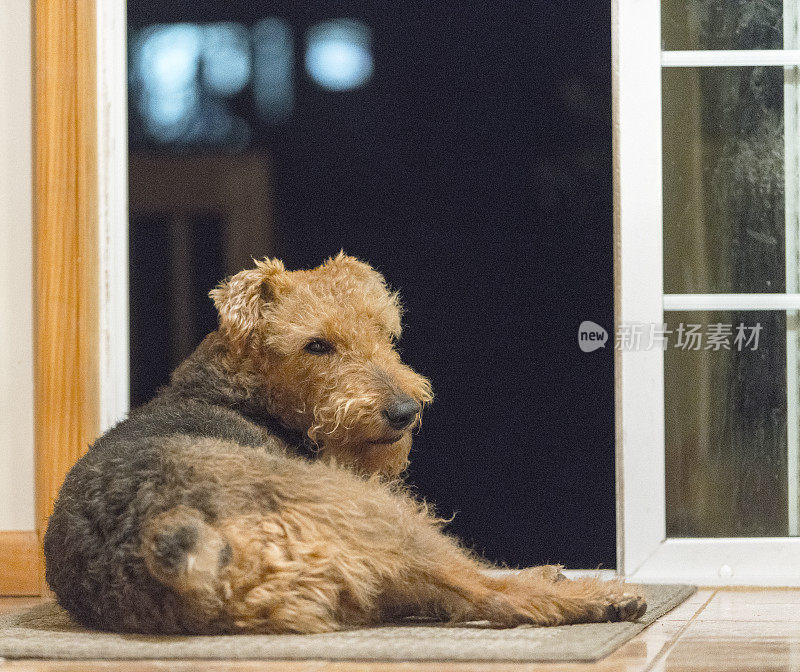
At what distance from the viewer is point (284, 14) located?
310cm

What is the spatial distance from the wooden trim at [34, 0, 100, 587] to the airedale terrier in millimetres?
725

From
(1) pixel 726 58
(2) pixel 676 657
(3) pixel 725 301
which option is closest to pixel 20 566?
(2) pixel 676 657

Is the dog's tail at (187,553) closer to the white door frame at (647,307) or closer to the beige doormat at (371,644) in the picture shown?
the beige doormat at (371,644)

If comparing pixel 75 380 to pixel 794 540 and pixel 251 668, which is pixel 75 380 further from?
pixel 794 540

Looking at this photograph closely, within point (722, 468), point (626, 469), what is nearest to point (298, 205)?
point (626, 469)

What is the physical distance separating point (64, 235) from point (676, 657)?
2032 millimetres

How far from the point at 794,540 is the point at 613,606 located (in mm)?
1105

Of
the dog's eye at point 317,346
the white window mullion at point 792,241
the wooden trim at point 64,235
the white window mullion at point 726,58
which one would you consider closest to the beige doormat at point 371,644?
the dog's eye at point 317,346

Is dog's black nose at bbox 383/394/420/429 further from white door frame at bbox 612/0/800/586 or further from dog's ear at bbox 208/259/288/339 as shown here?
white door frame at bbox 612/0/800/586

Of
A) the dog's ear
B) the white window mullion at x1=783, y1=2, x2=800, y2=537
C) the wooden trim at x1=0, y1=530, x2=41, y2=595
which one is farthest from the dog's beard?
the white window mullion at x1=783, y1=2, x2=800, y2=537

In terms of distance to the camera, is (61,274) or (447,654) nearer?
(447,654)

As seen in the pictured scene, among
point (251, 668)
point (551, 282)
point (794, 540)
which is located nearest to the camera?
point (251, 668)

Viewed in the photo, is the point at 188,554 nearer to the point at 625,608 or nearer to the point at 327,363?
the point at 327,363

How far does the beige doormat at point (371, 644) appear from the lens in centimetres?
168
